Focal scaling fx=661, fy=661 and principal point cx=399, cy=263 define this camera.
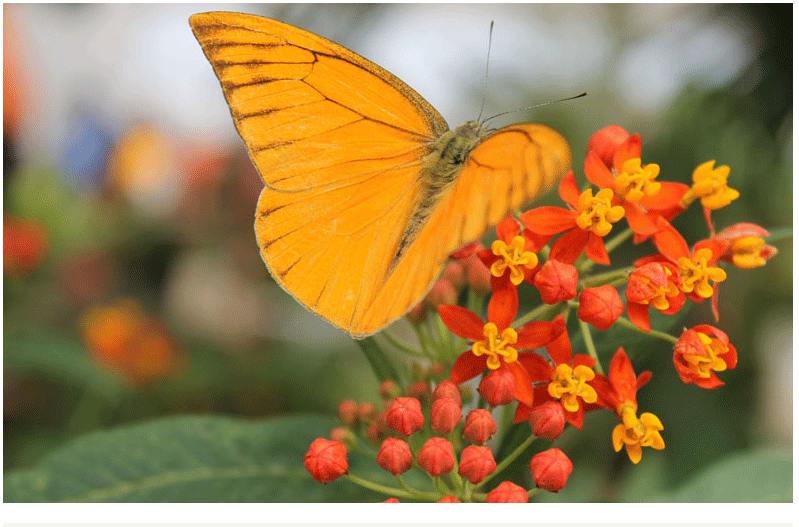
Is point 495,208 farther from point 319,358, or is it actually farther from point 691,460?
point 319,358

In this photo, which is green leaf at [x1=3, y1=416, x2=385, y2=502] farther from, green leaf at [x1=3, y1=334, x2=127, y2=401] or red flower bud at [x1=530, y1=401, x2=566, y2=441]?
green leaf at [x1=3, y1=334, x2=127, y2=401]

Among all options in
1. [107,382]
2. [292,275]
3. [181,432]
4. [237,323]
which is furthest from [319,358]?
[292,275]

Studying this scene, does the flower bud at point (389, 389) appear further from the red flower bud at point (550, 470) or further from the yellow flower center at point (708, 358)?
the yellow flower center at point (708, 358)

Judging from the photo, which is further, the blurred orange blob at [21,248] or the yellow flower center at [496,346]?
the blurred orange blob at [21,248]

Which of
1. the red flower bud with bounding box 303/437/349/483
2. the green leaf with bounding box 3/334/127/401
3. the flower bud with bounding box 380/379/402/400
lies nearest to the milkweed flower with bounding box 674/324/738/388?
the flower bud with bounding box 380/379/402/400

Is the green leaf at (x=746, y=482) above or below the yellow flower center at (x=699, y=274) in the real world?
below

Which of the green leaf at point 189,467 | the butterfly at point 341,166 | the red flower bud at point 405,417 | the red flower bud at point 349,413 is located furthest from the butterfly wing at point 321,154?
the green leaf at point 189,467

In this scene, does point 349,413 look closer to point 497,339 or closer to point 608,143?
point 497,339
